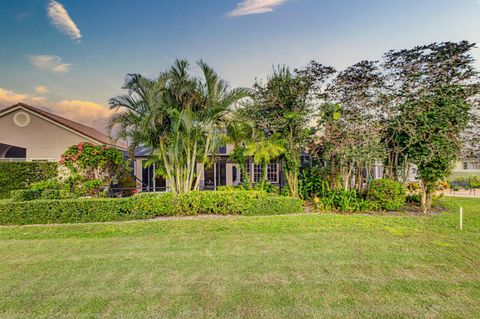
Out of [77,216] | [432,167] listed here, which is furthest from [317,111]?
[77,216]

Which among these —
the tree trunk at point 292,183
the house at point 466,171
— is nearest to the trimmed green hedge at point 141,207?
the tree trunk at point 292,183

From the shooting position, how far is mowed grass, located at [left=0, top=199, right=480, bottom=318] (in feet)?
10.0

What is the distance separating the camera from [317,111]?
1129 cm

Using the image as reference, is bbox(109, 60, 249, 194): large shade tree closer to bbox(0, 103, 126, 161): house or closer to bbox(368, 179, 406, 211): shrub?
bbox(368, 179, 406, 211): shrub

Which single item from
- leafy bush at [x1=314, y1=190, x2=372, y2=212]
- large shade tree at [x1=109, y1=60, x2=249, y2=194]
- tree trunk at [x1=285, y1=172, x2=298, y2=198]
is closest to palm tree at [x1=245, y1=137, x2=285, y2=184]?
tree trunk at [x1=285, y1=172, x2=298, y2=198]

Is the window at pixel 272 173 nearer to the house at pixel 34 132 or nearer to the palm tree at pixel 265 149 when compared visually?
the palm tree at pixel 265 149

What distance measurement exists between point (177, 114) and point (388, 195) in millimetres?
8007

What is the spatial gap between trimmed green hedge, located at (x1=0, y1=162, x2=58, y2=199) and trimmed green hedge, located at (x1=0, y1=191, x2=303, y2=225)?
6194mm

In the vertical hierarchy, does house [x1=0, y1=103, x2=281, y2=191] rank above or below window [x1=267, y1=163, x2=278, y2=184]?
above

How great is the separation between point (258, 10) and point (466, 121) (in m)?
9.18

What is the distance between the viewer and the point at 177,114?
921 centimetres

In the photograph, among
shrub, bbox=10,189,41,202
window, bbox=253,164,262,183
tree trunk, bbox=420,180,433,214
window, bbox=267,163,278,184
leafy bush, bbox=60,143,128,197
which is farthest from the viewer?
window, bbox=267,163,278,184

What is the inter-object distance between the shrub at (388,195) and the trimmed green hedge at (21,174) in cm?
1490

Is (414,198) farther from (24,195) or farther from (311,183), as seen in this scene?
(24,195)
